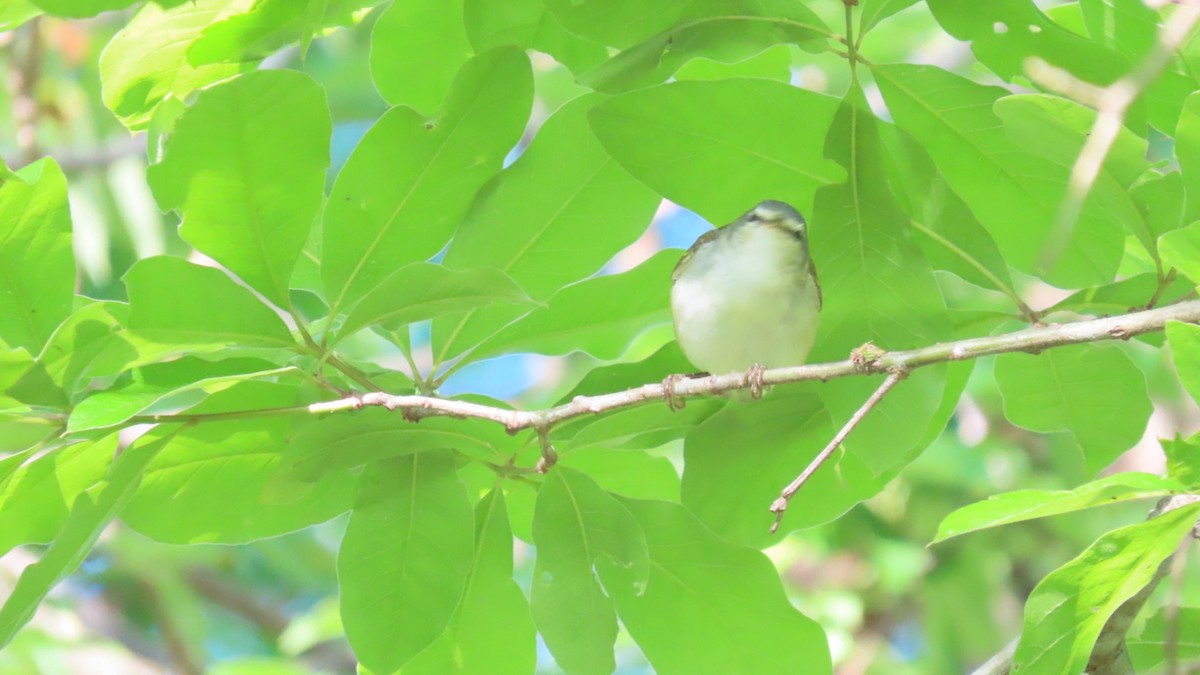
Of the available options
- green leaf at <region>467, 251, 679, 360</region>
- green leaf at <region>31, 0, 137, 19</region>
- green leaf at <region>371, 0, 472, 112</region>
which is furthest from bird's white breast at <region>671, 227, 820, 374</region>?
green leaf at <region>31, 0, 137, 19</region>

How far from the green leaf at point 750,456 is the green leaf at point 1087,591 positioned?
1.53 ft

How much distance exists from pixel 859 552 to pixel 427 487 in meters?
4.16

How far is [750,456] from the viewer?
1.97m

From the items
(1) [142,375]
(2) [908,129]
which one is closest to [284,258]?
(1) [142,375]

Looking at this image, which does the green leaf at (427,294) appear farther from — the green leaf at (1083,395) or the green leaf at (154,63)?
the green leaf at (1083,395)

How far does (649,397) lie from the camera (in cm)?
173

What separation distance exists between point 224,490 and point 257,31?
0.73 meters

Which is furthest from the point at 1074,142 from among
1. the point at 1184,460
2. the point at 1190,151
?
the point at 1184,460

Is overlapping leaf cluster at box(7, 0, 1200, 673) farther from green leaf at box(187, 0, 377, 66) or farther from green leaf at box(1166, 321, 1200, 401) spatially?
green leaf at box(1166, 321, 1200, 401)

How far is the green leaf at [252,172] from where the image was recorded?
5.59 ft

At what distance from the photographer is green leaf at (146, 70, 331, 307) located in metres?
1.71

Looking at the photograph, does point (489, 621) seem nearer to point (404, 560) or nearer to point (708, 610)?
point (404, 560)

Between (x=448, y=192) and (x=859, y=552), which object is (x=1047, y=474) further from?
(x=448, y=192)

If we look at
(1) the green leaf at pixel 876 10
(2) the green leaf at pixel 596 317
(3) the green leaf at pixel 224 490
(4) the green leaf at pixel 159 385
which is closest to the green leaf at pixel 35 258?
(4) the green leaf at pixel 159 385
